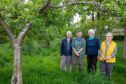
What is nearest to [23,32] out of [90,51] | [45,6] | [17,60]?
[17,60]

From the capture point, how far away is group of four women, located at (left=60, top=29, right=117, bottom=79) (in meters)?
11.3

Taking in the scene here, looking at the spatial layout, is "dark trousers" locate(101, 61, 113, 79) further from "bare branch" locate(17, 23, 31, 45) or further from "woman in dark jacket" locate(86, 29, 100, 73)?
"bare branch" locate(17, 23, 31, 45)

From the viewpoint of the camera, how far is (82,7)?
970cm

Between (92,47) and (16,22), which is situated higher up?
(16,22)

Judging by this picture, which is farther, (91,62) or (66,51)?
(66,51)

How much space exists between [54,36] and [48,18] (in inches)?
26.9

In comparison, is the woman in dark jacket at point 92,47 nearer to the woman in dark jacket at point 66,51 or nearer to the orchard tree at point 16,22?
Answer: the woman in dark jacket at point 66,51

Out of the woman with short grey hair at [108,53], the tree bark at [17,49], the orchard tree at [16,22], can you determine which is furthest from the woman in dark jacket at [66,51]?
the tree bark at [17,49]

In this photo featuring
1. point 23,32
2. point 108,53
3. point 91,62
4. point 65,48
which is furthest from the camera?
point 65,48

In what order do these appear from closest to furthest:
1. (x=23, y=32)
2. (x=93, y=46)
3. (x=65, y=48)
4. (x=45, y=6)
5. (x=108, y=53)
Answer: (x=45, y=6), (x=23, y=32), (x=108, y=53), (x=93, y=46), (x=65, y=48)

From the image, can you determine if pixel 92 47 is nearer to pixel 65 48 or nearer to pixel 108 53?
pixel 108 53

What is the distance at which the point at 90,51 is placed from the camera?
1159 centimetres

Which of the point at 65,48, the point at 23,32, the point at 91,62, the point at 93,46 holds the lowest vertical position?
the point at 91,62

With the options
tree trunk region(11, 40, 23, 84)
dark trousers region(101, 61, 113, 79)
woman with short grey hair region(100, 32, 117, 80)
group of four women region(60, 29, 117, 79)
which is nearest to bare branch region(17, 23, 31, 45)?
tree trunk region(11, 40, 23, 84)
